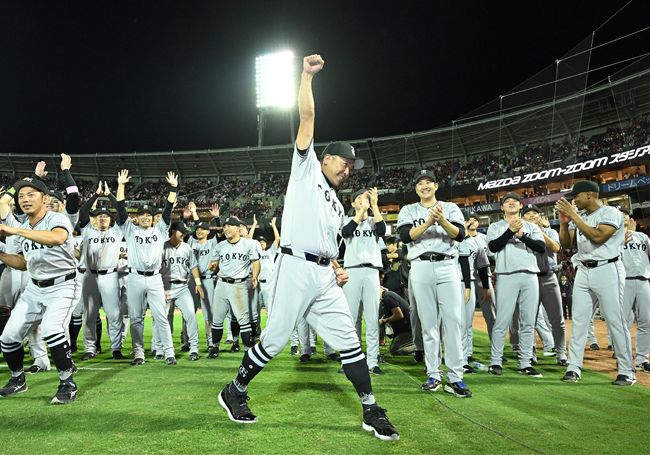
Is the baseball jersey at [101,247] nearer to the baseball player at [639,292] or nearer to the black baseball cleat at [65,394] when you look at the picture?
the black baseball cleat at [65,394]

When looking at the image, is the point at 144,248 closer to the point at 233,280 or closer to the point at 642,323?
the point at 233,280

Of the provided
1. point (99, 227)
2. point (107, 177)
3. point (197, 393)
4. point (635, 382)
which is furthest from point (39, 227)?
point (107, 177)

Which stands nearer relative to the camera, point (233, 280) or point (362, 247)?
point (362, 247)

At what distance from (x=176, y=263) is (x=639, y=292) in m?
6.86

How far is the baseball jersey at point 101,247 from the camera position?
678 centimetres

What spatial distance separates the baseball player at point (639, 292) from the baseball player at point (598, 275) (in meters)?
1.13

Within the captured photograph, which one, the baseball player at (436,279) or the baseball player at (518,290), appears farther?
the baseball player at (518,290)

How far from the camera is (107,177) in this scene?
36.1 m

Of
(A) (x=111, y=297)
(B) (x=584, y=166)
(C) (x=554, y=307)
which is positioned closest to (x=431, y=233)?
(C) (x=554, y=307)

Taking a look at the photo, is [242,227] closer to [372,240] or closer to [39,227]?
[372,240]

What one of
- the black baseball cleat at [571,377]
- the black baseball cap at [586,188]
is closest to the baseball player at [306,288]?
the black baseball cleat at [571,377]

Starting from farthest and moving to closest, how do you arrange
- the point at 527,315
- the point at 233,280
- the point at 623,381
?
1. the point at 233,280
2. the point at 527,315
3. the point at 623,381

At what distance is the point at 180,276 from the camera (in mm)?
7180

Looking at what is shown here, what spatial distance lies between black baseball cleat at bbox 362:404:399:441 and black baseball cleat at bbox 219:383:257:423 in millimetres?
880
